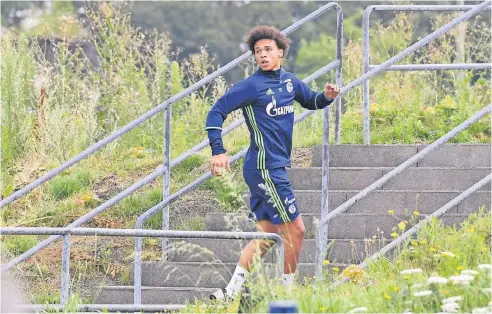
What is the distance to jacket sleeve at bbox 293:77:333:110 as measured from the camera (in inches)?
317

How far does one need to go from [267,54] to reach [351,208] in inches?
72.0

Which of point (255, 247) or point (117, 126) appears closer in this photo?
point (255, 247)

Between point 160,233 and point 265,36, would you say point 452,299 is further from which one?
point 265,36

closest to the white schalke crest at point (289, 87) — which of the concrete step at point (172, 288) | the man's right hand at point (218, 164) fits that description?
the man's right hand at point (218, 164)

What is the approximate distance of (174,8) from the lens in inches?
1471

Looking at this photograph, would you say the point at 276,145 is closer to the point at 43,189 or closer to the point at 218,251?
the point at 218,251

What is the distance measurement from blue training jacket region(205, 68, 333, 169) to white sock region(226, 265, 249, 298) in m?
0.66

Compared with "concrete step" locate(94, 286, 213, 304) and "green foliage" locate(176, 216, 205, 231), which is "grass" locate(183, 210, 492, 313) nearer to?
"concrete step" locate(94, 286, 213, 304)

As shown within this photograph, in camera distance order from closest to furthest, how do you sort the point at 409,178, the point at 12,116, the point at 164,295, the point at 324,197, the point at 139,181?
1. the point at 324,197
2. the point at 164,295
3. the point at 139,181
4. the point at 409,178
5. the point at 12,116

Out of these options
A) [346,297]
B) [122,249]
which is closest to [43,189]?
[122,249]

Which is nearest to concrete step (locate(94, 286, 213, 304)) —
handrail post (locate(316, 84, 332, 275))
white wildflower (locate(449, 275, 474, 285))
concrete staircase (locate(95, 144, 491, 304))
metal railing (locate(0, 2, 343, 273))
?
concrete staircase (locate(95, 144, 491, 304))

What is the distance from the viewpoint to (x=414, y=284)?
6.46m

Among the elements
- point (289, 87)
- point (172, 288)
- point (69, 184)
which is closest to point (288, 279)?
point (289, 87)

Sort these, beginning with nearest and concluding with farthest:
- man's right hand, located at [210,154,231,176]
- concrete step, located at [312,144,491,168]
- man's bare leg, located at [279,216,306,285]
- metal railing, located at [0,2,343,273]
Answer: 1. man's right hand, located at [210,154,231,176]
2. man's bare leg, located at [279,216,306,285]
3. metal railing, located at [0,2,343,273]
4. concrete step, located at [312,144,491,168]
